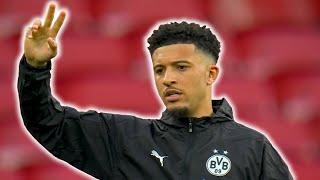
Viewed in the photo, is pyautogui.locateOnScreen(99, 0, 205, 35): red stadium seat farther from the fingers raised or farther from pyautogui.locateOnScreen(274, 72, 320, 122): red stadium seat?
the fingers raised

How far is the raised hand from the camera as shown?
2.15 m

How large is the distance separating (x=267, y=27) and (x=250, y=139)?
13.4 ft

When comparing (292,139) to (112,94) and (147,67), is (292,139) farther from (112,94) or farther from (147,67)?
(112,94)

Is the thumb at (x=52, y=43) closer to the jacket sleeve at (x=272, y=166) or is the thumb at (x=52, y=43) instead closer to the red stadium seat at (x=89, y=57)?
the jacket sleeve at (x=272, y=166)

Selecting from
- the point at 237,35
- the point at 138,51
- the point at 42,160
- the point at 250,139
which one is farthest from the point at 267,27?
the point at 250,139

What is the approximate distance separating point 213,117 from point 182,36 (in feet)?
0.67

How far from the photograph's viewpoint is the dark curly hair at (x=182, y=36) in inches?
90.9

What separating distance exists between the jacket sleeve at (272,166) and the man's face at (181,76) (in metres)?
0.19

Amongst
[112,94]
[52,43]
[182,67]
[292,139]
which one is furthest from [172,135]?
[292,139]

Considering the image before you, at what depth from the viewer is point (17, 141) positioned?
16.9 ft

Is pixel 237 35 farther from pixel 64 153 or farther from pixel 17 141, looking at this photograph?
pixel 64 153

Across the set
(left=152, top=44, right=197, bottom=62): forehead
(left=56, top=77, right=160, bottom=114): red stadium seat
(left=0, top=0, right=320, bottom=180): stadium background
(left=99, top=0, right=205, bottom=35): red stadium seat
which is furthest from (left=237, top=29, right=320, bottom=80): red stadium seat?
(left=152, top=44, right=197, bottom=62): forehead

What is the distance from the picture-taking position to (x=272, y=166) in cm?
230

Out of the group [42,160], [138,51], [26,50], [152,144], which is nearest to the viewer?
[26,50]
